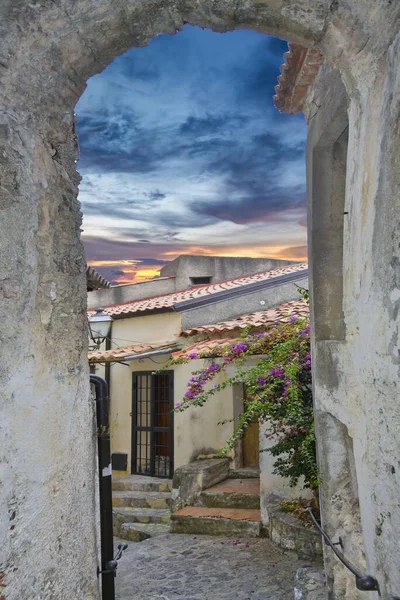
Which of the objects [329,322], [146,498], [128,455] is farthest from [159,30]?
[128,455]

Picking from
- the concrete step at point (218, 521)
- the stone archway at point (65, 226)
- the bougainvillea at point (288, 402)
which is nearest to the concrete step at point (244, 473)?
the concrete step at point (218, 521)

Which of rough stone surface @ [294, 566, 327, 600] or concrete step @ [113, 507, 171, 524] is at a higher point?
rough stone surface @ [294, 566, 327, 600]

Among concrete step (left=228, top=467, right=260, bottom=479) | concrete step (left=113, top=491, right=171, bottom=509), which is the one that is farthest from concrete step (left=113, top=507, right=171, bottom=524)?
concrete step (left=228, top=467, right=260, bottom=479)

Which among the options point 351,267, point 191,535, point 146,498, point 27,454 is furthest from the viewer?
point 146,498

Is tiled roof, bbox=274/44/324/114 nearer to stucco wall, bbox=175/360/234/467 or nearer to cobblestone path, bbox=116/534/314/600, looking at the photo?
cobblestone path, bbox=116/534/314/600

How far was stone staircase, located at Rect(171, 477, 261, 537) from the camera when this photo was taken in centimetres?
760

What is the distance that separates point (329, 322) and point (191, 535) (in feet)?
17.3

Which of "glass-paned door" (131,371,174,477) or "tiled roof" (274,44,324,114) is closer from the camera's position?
"tiled roof" (274,44,324,114)

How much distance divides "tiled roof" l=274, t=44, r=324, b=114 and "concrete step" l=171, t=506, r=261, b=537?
574cm

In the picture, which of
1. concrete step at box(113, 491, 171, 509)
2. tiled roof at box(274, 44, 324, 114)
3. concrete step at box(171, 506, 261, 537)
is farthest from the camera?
concrete step at box(113, 491, 171, 509)

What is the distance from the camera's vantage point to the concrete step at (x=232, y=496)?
8273 millimetres

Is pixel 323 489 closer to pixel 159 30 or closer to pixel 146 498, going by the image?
pixel 159 30

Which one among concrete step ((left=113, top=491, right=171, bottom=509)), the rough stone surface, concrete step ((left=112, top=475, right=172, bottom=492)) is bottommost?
concrete step ((left=113, top=491, right=171, bottom=509))

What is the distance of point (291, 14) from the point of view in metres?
2.55
